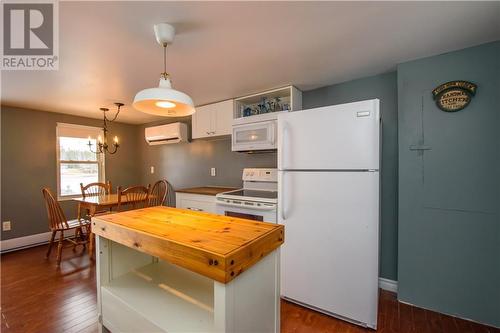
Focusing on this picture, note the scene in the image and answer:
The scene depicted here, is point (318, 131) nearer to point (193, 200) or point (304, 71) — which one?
point (304, 71)

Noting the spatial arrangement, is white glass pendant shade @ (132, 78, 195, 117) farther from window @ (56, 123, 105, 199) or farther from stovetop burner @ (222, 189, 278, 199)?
window @ (56, 123, 105, 199)

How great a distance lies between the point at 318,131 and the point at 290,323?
1.60m

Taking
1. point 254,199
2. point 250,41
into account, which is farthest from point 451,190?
point 250,41

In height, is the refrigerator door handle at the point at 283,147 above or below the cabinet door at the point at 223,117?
below

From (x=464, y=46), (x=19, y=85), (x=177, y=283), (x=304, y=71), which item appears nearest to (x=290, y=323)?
(x=177, y=283)

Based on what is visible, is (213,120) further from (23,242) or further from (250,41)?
(23,242)

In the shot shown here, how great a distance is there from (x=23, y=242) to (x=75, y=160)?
144 cm

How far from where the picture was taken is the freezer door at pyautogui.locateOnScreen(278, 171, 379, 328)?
1.69m

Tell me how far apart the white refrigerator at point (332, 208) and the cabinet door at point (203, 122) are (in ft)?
4.92

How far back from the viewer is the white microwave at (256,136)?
8.35 feet

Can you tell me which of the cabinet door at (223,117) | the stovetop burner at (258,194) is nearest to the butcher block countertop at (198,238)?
the stovetop burner at (258,194)

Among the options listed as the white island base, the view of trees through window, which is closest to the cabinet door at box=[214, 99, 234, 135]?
the white island base

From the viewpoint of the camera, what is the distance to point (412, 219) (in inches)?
79.0

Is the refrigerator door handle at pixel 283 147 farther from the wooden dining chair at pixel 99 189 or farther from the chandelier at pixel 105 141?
the wooden dining chair at pixel 99 189
